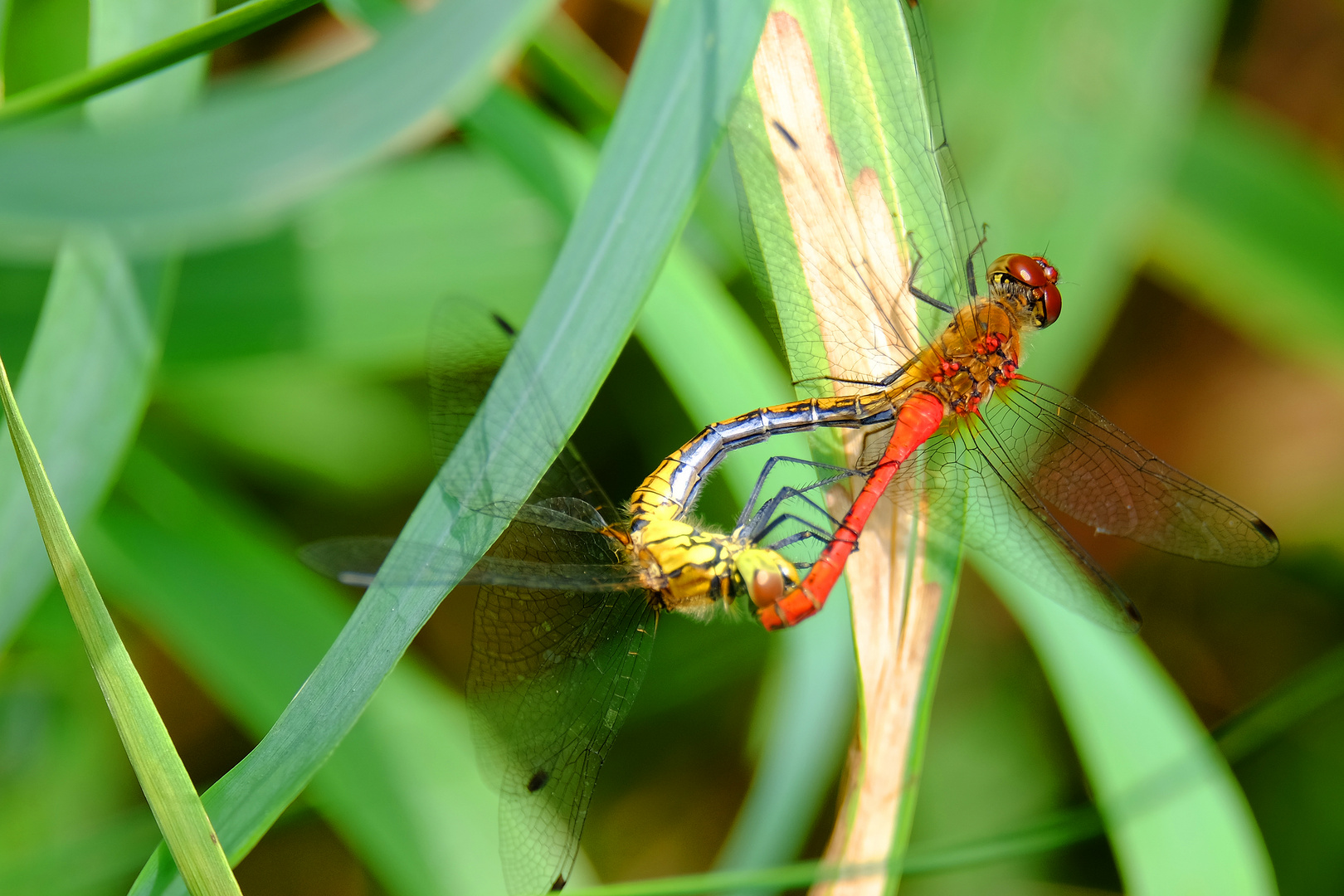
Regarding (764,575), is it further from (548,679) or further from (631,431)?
(631,431)

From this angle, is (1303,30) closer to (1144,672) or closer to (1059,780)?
(1144,672)

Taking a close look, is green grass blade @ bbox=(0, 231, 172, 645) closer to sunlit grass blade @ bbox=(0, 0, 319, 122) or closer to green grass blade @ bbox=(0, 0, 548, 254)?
sunlit grass blade @ bbox=(0, 0, 319, 122)

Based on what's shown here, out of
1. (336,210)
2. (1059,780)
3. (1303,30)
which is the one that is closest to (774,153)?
(336,210)

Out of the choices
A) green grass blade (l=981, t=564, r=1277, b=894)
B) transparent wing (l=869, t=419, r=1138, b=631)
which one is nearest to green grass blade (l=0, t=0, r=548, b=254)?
transparent wing (l=869, t=419, r=1138, b=631)

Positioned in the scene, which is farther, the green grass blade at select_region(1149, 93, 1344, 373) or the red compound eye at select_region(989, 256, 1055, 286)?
the green grass blade at select_region(1149, 93, 1344, 373)

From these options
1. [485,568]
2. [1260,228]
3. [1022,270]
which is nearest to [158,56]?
[485,568]

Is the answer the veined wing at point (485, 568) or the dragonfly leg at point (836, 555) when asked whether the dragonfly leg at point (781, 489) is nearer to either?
the dragonfly leg at point (836, 555)
